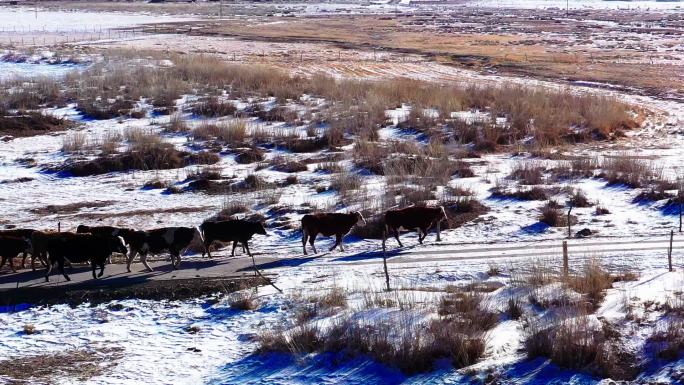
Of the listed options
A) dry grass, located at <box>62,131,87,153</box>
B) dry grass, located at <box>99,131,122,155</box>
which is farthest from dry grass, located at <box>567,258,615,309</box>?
dry grass, located at <box>62,131,87,153</box>

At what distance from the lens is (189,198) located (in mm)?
26188

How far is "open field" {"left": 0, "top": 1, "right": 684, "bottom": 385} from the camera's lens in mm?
13859

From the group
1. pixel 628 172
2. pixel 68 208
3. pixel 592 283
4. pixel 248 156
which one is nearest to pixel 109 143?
pixel 248 156

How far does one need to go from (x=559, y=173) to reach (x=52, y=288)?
54.0 ft

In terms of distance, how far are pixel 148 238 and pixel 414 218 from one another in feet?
19.9

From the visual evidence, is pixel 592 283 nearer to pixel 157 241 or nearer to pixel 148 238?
pixel 157 241

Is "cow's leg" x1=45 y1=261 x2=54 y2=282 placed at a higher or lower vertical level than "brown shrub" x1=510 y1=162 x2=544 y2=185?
lower

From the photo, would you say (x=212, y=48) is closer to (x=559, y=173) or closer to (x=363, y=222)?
(x=559, y=173)

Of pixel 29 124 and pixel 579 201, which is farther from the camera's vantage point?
pixel 29 124

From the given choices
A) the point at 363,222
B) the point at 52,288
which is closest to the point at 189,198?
the point at 363,222

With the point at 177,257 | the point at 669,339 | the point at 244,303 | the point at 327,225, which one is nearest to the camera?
the point at 669,339

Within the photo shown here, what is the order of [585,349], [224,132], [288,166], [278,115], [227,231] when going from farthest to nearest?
[278,115] < [224,132] < [288,166] < [227,231] < [585,349]

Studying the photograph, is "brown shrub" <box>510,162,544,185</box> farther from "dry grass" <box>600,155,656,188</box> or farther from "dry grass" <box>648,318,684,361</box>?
"dry grass" <box>648,318,684,361</box>

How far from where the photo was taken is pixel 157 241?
60.3 feet
